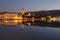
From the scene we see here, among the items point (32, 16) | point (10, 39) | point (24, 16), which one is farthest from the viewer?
point (32, 16)

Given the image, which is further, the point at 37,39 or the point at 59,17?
the point at 59,17

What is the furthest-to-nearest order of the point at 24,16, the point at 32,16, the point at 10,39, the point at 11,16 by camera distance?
the point at 11,16, the point at 32,16, the point at 24,16, the point at 10,39

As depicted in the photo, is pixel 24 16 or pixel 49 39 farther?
pixel 24 16

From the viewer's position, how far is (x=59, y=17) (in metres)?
33.2

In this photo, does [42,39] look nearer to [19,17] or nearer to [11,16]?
[19,17]

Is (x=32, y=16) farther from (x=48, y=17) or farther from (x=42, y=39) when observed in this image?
(x=42, y=39)

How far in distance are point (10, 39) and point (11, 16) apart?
30202 millimetres

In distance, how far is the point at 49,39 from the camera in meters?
5.52

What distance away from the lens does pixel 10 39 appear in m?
5.38

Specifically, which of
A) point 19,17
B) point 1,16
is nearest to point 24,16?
point 19,17

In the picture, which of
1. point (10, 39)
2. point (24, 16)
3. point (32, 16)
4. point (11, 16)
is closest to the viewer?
point (10, 39)

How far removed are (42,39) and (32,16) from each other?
27.3 metres

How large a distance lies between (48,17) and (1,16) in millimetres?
8417

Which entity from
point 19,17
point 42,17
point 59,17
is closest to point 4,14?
point 19,17
